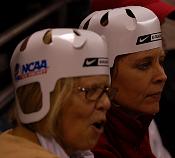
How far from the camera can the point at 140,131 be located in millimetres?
1620

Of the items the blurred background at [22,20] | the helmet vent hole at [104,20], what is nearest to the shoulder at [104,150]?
the helmet vent hole at [104,20]

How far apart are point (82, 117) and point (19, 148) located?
18 cm

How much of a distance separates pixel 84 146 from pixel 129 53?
0.36 metres

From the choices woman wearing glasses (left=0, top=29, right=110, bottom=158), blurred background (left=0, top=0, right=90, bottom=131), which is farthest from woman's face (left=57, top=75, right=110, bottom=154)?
blurred background (left=0, top=0, right=90, bottom=131)

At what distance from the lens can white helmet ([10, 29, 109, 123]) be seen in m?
1.24

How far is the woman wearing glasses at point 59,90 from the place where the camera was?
124 cm

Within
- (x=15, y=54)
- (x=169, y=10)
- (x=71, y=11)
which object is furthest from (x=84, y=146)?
(x=71, y=11)

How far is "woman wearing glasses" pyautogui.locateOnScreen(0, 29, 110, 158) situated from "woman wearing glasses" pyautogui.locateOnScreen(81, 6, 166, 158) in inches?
9.3

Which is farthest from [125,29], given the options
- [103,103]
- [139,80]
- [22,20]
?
[22,20]

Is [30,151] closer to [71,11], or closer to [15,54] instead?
[15,54]

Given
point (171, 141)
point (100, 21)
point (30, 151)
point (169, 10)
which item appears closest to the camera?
point (30, 151)

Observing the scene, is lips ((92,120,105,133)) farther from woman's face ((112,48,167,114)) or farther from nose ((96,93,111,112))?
woman's face ((112,48,167,114))

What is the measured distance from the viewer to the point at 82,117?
126 cm

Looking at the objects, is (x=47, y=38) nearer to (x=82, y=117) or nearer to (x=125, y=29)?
(x=82, y=117)
